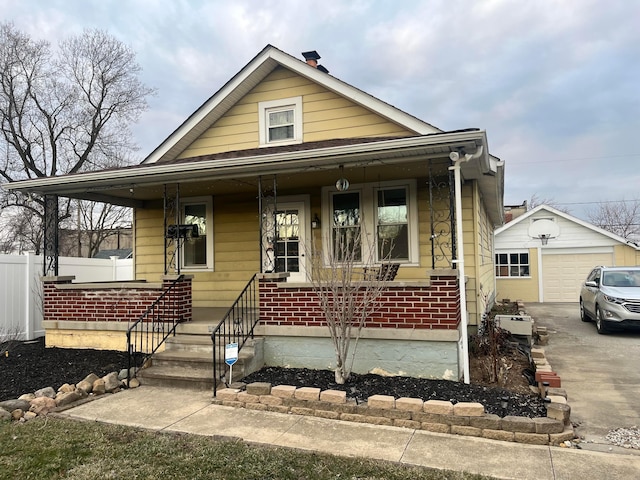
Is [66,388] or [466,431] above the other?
[66,388]

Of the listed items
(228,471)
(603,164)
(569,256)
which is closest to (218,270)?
(228,471)

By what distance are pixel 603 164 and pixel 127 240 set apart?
43.0m

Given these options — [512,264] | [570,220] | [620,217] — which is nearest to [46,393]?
[512,264]

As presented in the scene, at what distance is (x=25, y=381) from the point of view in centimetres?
605

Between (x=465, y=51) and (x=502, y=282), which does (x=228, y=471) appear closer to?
(x=465, y=51)

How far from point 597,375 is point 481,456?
12.8 feet

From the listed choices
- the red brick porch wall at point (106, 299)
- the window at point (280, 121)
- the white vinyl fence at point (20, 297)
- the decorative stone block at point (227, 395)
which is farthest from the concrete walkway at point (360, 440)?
the window at point (280, 121)

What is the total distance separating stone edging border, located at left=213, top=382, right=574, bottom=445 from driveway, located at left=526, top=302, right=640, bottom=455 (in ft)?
1.14

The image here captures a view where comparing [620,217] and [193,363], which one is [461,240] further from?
[620,217]

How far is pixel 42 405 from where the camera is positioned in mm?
5000

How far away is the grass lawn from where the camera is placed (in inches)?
136

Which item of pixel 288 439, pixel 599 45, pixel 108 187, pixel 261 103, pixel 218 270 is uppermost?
pixel 599 45

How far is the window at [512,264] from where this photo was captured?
1830 centimetres

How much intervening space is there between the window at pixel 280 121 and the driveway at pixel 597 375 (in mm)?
6476
